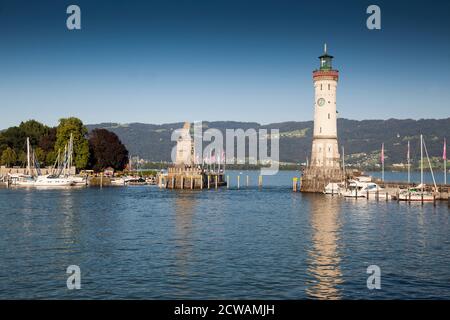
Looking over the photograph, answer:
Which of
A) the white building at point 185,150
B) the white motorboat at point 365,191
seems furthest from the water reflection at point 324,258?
the white building at point 185,150

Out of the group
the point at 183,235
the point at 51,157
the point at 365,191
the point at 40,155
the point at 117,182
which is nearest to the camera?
the point at 183,235

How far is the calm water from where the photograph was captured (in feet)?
95.6

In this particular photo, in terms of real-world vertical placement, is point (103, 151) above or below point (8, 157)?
above

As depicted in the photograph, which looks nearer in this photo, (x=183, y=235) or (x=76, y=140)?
(x=183, y=235)

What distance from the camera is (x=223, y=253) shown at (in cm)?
4003

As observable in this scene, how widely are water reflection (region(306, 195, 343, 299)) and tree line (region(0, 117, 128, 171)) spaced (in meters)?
100

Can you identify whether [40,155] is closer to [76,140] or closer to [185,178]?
[76,140]

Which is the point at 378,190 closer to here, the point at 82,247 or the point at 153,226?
the point at 153,226

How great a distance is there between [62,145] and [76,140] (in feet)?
14.5

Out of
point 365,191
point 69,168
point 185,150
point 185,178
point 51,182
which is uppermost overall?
point 185,150

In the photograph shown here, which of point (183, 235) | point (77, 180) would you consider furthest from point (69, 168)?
point (183, 235)

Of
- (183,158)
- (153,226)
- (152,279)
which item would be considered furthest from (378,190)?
(152,279)

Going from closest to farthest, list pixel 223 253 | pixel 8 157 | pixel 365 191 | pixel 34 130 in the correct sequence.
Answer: pixel 223 253
pixel 365 191
pixel 8 157
pixel 34 130

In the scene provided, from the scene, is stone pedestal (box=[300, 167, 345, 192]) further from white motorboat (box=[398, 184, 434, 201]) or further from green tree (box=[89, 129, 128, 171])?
green tree (box=[89, 129, 128, 171])
